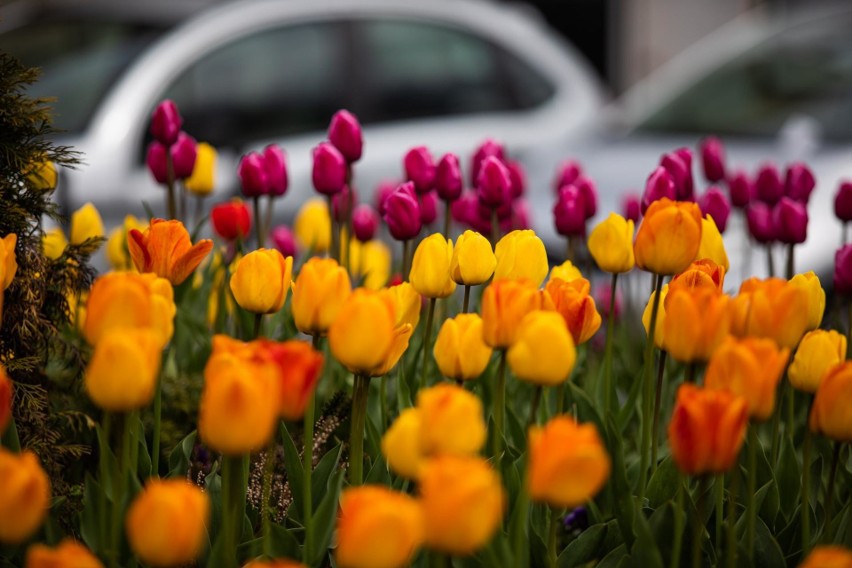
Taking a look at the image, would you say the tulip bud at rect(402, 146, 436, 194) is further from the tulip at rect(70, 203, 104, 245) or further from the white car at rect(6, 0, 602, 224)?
the white car at rect(6, 0, 602, 224)

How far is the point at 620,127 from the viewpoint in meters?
6.62

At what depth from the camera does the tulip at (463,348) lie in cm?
168

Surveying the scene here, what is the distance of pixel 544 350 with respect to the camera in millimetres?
1418

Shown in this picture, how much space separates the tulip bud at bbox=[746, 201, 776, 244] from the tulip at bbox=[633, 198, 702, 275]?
99 cm

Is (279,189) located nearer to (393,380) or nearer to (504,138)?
(393,380)

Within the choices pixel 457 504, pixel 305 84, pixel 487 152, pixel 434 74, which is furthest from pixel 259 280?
pixel 434 74

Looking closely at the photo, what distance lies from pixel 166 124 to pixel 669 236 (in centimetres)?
131

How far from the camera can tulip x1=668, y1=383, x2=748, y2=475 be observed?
4.25ft

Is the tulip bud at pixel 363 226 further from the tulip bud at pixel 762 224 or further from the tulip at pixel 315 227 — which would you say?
the tulip bud at pixel 762 224

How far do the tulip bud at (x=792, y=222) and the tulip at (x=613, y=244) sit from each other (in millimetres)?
466

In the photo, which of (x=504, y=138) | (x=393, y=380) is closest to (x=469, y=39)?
(x=504, y=138)

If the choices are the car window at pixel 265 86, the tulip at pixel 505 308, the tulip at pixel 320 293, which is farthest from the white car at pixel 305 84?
the tulip at pixel 505 308

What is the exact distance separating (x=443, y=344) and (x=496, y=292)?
0.20m

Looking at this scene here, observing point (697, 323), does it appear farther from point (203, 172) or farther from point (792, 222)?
point (203, 172)
